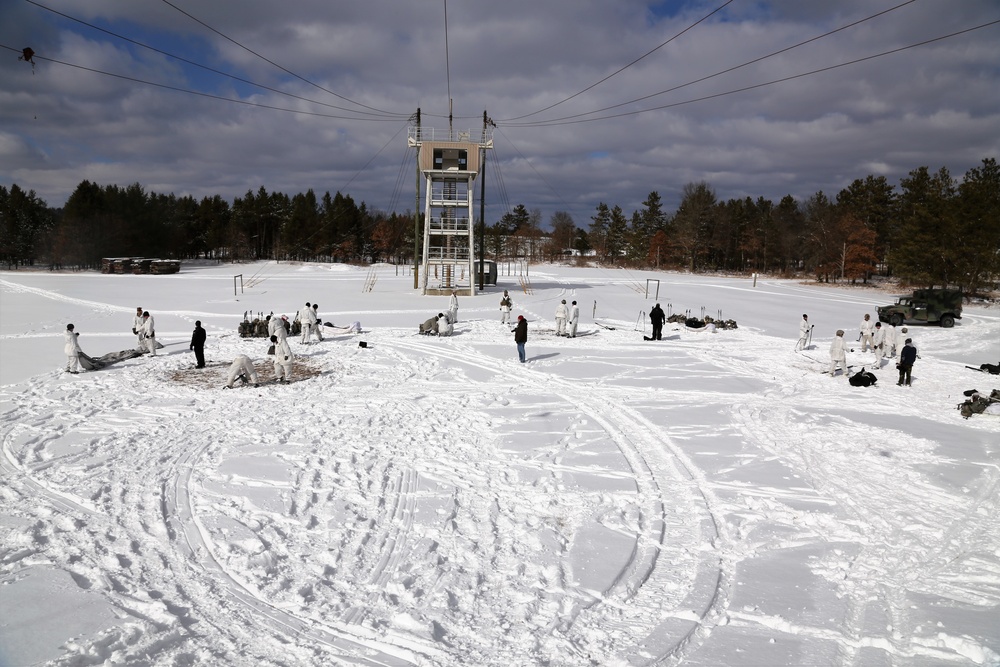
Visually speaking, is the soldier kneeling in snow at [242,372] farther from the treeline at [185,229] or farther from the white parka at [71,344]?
the treeline at [185,229]

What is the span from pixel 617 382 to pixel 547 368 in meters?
2.73

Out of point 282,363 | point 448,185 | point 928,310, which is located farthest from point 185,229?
point 928,310

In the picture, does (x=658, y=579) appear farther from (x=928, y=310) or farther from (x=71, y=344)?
(x=928, y=310)

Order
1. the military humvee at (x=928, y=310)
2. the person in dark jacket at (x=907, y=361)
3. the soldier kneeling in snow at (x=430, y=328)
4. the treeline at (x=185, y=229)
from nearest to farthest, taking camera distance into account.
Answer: the person in dark jacket at (x=907, y=361) → the soldier kneeling in snow at (x=430, y=328) → the military humvee at (x=928, y=310) → the treeline at (x=185, y=229)

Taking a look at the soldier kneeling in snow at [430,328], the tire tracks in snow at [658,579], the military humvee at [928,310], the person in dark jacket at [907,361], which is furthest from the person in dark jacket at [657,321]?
the military humvee at [928,310]

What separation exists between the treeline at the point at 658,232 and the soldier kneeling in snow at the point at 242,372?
54.7 metres

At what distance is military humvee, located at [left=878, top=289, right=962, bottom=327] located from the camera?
3184 cm

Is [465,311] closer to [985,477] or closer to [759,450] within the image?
[759,450]

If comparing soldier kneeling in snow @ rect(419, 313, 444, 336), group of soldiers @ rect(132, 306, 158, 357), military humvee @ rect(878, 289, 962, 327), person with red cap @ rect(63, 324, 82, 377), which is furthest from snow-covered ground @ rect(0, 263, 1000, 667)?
military humvee @ rect(878, 289, 962, 327)

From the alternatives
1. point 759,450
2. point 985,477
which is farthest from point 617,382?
point 985,477

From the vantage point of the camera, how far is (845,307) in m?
40.9

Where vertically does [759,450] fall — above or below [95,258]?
below

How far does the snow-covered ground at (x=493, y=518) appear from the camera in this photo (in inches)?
230

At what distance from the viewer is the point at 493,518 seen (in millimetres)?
8516
